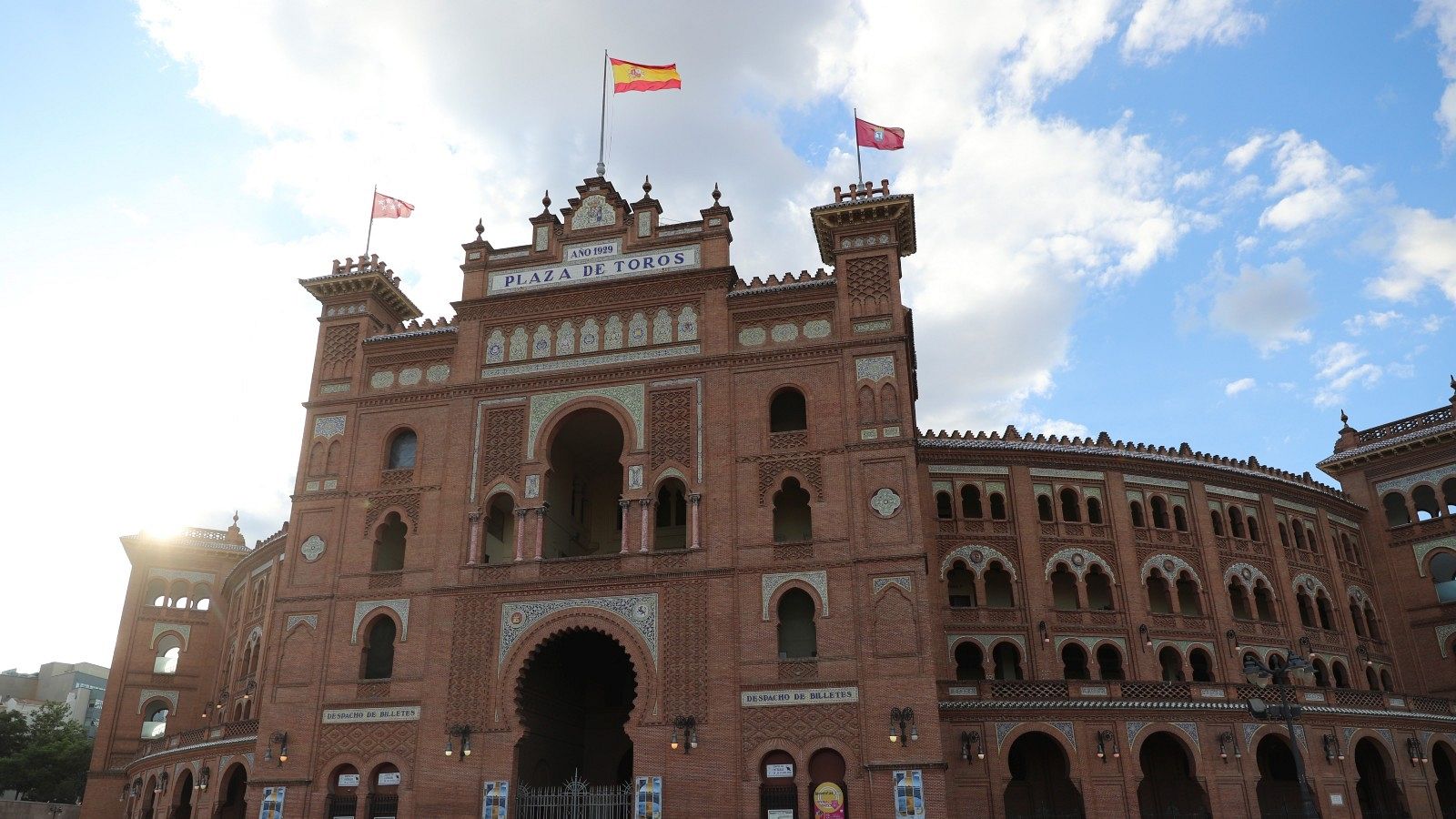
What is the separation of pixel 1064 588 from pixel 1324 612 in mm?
12627

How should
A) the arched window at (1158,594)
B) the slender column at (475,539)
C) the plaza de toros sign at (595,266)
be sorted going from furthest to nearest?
the arched window at (1158,594) → the plaza de toros sign at (595,266) → the slender column at (475,539)

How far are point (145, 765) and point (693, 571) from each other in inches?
1126

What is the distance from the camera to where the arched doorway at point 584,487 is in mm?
34531

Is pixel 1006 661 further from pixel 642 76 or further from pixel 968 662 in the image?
pixel 642 76

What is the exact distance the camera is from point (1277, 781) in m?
37.1

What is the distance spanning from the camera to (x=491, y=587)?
31672mm

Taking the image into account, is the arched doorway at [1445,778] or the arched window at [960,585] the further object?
the arched doorway at [1445,778]

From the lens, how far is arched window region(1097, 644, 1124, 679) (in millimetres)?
37250

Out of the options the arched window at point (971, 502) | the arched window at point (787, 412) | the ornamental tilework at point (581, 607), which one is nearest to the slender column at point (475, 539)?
the ornamental tilework at point (581, 607)

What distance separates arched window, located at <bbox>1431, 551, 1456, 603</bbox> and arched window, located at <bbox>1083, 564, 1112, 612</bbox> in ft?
51.9

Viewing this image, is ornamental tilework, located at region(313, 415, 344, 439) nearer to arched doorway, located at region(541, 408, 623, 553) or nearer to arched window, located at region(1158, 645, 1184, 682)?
arched doorway, located at region(541, 408, 623, 553)

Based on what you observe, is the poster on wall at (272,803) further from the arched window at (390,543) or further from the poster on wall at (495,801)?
the arched window at (390,543)

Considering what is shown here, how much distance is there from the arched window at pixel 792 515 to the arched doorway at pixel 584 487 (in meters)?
5.47

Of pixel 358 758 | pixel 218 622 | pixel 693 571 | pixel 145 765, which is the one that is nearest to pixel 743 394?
pixel 693 571
